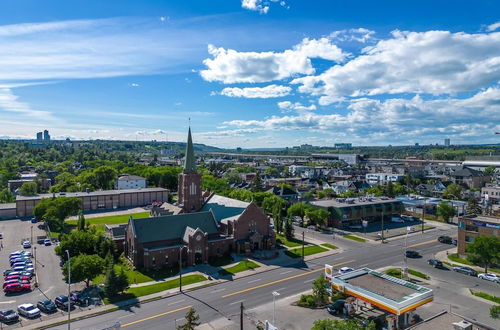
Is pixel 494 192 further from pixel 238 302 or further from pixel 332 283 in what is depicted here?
pixel 238 302

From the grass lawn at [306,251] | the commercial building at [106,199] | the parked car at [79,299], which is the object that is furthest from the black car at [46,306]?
the commercial building at [106,199]

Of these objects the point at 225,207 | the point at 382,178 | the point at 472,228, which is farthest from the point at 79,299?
the point at 382,178

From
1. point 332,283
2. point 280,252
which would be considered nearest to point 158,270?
point 280,252

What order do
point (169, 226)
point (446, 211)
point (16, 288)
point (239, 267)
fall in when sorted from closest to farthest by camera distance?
point (16, 288) → point (239, 267) → point (169, 226) → point (446, 211)

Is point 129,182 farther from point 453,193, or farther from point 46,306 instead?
point 453,193

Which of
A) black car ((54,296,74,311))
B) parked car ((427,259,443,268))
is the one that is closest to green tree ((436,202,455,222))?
parked car ((427,259,443,268))
